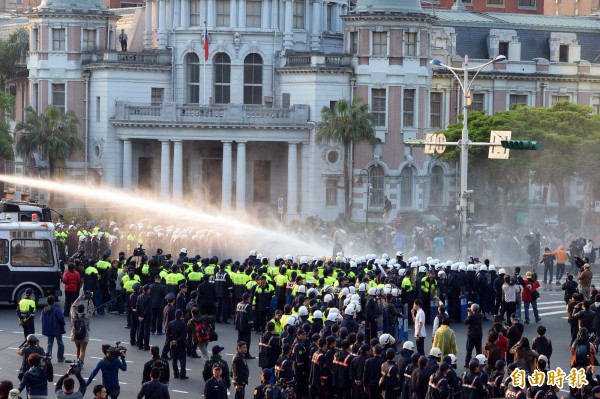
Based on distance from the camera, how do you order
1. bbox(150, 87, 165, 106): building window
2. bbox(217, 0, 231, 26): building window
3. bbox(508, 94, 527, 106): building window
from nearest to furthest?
1. bbox(217, 0, 231, 26): building window
2. bbox(150, 87, 165, 106): building window
3. bbox(508, 94, 527, 106): building window

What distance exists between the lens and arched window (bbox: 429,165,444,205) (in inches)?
3231

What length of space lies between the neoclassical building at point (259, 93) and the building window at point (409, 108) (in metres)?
0.08

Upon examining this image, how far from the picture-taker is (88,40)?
82.3 meters

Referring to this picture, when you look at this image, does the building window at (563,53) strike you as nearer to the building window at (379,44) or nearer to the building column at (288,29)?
the building window at (379,44)

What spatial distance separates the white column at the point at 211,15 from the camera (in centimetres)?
8088

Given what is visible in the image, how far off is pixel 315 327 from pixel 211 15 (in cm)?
4914

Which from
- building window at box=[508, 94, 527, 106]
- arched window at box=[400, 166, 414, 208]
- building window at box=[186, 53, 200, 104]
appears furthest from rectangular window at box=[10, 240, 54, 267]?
building window at box=[508, 94, 527, 106]

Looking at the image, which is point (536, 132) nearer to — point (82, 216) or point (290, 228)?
point (290, 228)

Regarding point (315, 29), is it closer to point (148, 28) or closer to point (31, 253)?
point (148, 28)

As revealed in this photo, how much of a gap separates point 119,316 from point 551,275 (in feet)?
58.8

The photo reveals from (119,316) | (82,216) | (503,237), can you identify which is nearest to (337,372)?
(119,316)

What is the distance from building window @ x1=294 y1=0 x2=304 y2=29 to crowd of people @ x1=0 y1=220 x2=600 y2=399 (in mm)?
37423

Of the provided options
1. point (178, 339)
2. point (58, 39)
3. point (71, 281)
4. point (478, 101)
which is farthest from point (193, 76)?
point (178, 339)

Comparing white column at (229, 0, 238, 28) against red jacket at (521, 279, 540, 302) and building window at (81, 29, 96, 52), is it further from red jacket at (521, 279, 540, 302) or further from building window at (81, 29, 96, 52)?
red jacket at (521, 279, 540, 302)
